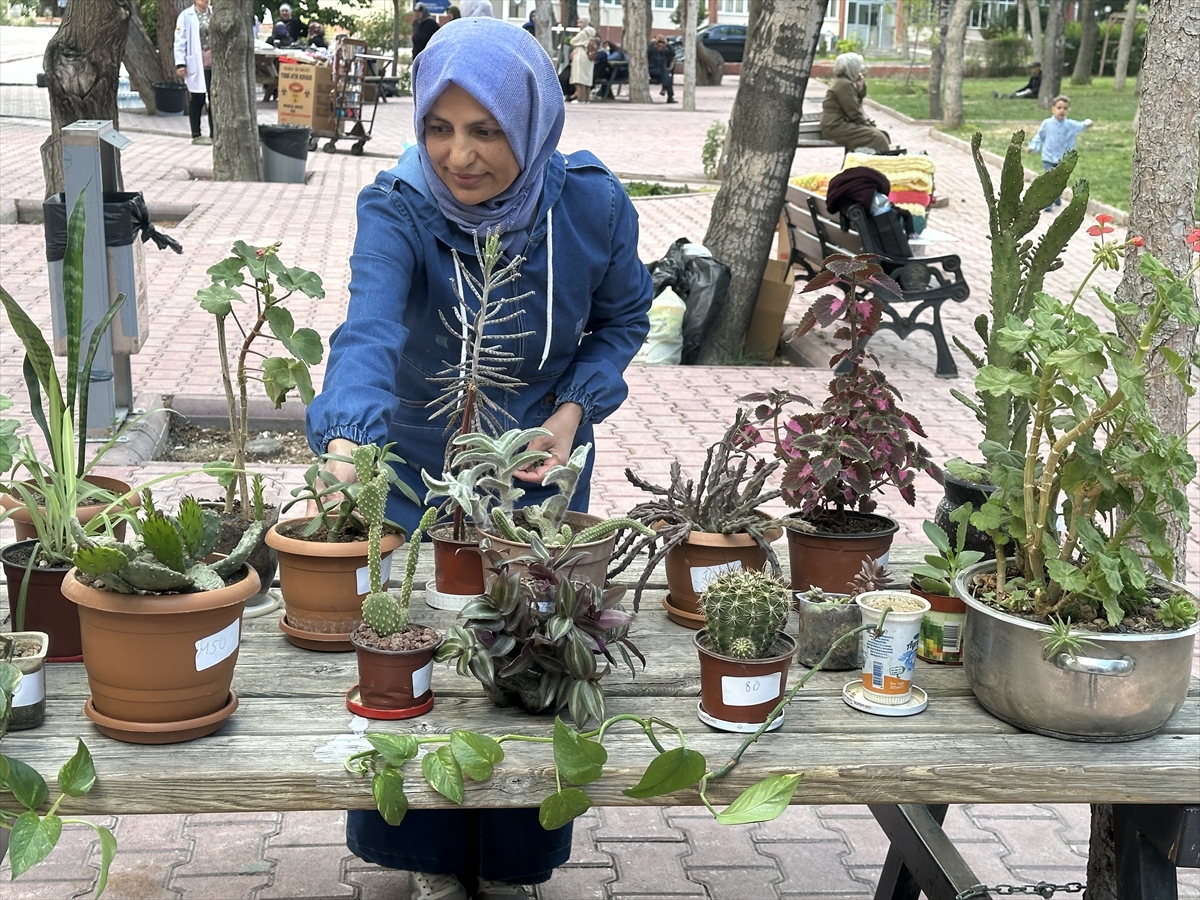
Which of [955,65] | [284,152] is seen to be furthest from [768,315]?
[955,65]

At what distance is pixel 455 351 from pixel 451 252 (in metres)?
0.20

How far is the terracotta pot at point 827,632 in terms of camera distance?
1.99 meters

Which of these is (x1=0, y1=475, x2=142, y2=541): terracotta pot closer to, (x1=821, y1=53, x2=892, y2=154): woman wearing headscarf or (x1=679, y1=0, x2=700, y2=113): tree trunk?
(x1=821, y1=53, x2=892, y2=154): woman wearing headscarf

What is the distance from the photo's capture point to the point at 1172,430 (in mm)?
3178

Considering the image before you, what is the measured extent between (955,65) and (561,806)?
24.8 m

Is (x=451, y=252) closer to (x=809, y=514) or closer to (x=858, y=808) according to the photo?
(x=809, y=514)

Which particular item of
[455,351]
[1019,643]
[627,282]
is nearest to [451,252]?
[455,351]

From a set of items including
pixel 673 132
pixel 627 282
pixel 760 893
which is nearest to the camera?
pixel 627 282

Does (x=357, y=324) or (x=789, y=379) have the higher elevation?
(x=357, y=324)

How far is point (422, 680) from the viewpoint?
5.91 ft

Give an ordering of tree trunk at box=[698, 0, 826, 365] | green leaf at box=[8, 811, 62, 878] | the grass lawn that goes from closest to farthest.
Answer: green leaf at box=[8, 811, 62, 878], tree trunk at box=[698, 0, 826, 365], the grass lawn

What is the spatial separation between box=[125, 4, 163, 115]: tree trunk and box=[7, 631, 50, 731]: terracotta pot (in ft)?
73.1

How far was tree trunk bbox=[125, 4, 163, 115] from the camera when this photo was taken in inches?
868

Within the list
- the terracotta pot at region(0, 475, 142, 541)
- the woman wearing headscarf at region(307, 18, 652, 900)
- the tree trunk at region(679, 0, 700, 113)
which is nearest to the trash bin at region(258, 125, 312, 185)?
the tree trunk at region(679, 0, 700, 113)
